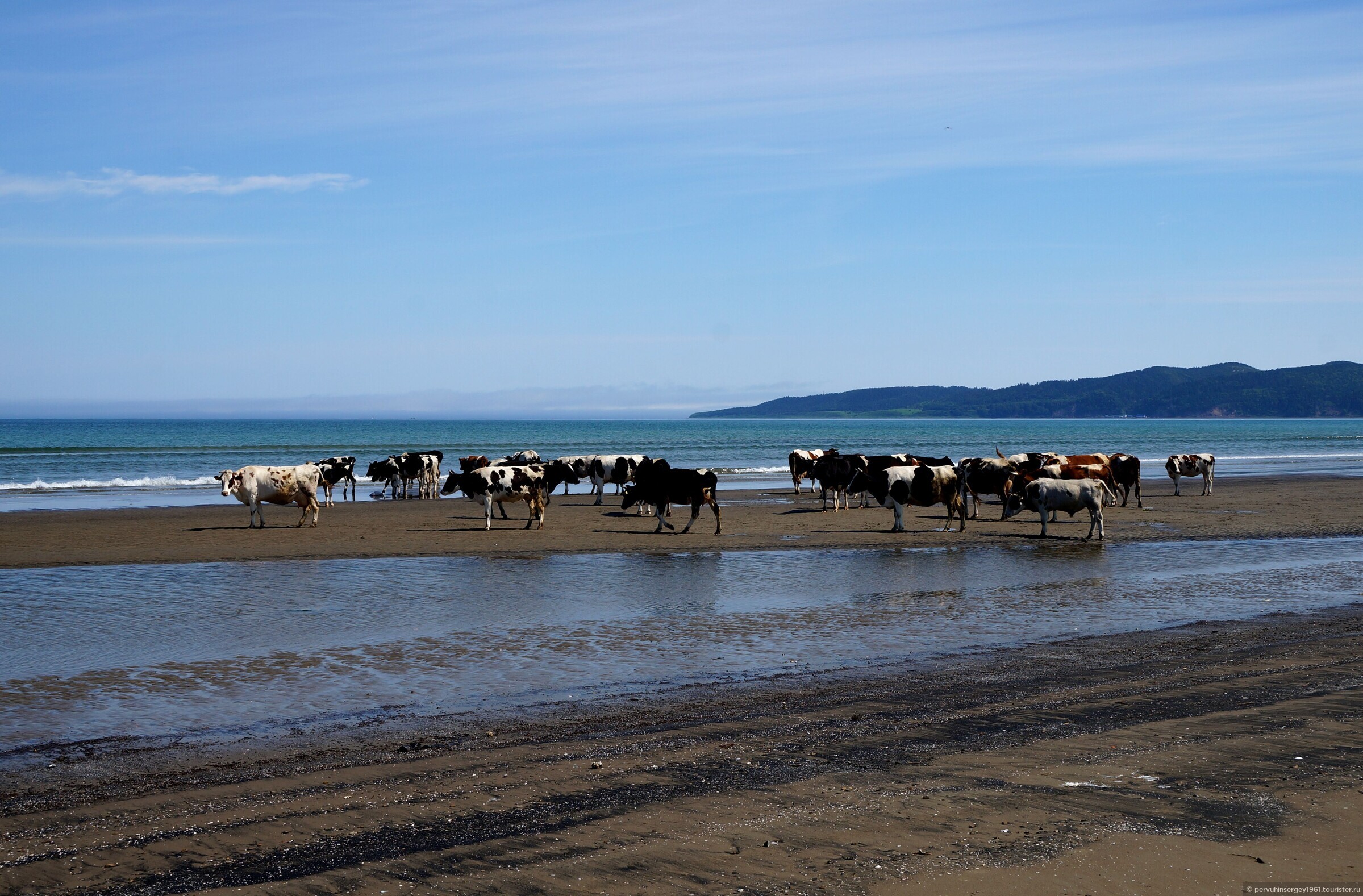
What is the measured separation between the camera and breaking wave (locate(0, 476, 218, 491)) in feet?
147

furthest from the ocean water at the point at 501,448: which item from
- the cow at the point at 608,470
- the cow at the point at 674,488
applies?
the cow at the point at 674,488

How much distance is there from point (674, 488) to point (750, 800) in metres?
20.2

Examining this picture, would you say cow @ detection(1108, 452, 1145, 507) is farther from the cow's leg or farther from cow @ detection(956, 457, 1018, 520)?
the cow's leg

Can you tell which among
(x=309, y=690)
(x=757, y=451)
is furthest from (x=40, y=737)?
(x=757, y=451)

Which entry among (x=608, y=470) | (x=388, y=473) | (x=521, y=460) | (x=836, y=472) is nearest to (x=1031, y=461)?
(x=836, y=472)

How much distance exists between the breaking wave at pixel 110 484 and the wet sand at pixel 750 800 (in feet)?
138

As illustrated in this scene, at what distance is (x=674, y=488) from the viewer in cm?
2672

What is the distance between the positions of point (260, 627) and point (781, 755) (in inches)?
337

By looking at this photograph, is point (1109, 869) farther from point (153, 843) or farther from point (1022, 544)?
point (1022, 544)

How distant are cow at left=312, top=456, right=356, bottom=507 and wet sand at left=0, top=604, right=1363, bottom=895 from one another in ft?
98.3

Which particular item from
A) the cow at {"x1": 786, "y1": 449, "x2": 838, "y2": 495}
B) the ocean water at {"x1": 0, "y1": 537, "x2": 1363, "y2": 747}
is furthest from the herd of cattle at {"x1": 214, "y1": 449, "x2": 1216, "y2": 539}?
the cow at {"x1": 786, "y1": 449, "x2": 838, "y2": 495}

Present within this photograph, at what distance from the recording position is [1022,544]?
23.6 m

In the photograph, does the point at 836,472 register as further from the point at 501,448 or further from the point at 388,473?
the point at 501,448

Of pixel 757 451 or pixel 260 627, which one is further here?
pixel 757 451
